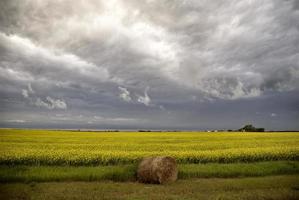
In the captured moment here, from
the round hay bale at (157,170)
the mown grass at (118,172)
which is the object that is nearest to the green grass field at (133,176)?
the mown grass at (118,172)

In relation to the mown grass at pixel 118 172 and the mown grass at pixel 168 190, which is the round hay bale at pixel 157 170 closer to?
the mown grass at pixel 168 190

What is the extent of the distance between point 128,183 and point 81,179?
2581mm

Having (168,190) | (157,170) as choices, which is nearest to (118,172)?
(157,170)

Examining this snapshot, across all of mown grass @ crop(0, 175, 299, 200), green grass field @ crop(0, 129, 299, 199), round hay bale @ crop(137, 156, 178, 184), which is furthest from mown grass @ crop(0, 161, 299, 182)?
round hay bale @ crop(137, 156, 178, 184)

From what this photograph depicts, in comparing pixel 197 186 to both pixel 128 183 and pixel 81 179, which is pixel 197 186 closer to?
pixel 128 183

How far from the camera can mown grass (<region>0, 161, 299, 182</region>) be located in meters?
16.0

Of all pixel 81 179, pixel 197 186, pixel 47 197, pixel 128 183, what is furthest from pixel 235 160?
pixel 47 197

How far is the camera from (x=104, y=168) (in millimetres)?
17750

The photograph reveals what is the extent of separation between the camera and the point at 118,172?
16.7 meters

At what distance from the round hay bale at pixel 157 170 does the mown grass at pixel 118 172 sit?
0.94m

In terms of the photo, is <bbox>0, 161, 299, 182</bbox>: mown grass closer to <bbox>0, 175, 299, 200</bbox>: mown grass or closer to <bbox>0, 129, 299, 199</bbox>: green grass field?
<bbox>0, 129, 299, 199</bbox>: green grass field

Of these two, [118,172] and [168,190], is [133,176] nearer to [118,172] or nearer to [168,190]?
[118,172]

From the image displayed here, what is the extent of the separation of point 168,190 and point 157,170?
5.62 ft

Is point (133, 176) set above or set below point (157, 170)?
below
